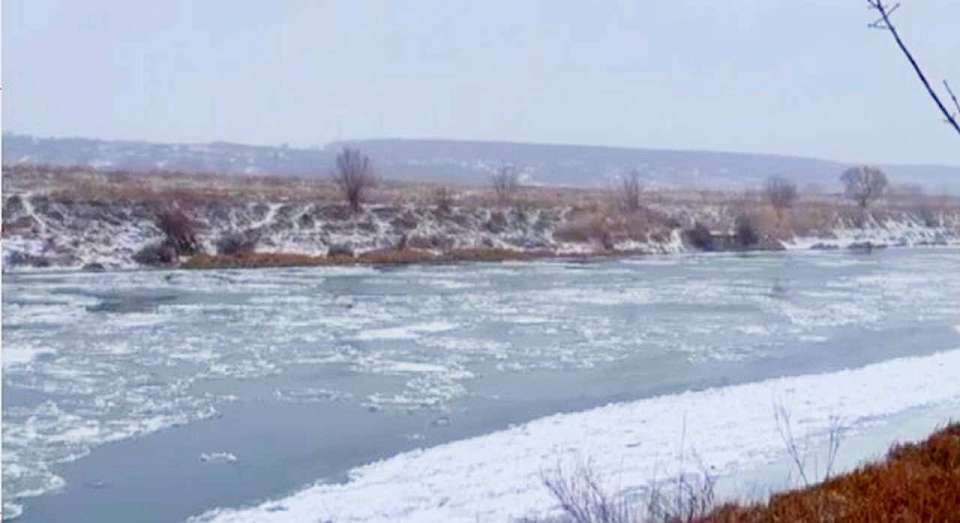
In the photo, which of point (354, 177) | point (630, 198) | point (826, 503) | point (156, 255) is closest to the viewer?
point (826, 503)

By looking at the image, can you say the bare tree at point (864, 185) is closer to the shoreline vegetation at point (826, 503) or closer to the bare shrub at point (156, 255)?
the bare shrub at point (156, 255)

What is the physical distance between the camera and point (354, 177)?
45.3 m

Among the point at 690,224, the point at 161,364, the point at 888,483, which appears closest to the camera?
the point at 888,483

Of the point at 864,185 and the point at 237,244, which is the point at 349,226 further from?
the point at 864,185

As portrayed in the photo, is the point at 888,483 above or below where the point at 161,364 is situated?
above

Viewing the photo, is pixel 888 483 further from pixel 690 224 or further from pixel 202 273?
pixel 690 224

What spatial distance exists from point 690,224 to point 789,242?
477 cm

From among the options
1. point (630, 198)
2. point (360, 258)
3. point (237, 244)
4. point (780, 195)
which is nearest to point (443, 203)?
point (360, 258)

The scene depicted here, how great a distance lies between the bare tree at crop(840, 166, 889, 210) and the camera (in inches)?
2813

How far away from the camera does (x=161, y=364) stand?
50.5 ft

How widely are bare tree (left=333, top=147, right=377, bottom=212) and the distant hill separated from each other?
76.1 m

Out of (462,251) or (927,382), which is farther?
(462,251)

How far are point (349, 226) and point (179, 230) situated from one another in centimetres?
648

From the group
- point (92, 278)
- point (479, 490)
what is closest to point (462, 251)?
point (92, 278)
